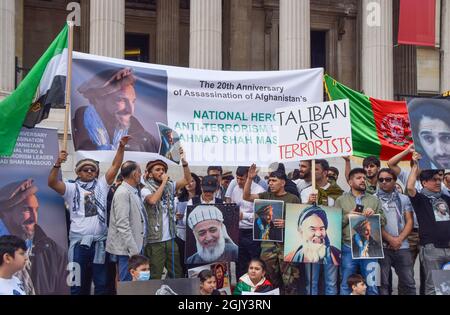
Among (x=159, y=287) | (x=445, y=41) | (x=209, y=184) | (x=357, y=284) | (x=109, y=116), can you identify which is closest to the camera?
(x=159, y=287)

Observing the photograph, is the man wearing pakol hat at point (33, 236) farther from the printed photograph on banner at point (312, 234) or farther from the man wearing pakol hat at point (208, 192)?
the printed photograph on banner at point (312, 234)

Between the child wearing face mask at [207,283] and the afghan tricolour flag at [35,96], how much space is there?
2.79m

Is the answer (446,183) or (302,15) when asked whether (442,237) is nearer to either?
(446,183)

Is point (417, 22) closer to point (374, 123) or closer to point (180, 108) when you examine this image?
point (374, 123)

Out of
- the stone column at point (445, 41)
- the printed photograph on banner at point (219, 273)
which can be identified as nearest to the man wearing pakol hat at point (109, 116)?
the printed photograph on banner at point (219, 273)

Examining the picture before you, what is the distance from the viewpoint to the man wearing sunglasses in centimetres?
976

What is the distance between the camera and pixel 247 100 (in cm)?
1059

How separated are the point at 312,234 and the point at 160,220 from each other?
1.98m

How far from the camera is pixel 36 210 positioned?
8.73 metres

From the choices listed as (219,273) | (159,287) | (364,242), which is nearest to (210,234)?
(219,273)

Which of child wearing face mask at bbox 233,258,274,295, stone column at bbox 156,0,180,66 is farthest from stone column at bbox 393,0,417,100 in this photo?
child wearing face mask at bbox 233,258,274,295

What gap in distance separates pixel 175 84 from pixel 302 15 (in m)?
11.2
